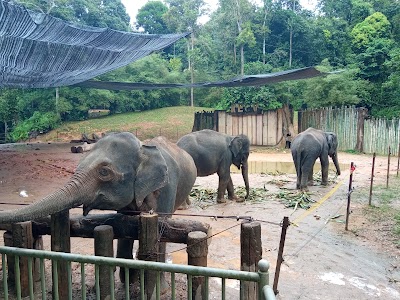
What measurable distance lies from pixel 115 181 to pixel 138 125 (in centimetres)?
2324

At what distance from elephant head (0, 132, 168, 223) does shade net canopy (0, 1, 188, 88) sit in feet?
25.1

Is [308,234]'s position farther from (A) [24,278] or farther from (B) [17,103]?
(B) [17,103]

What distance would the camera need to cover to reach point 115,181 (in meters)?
3.57

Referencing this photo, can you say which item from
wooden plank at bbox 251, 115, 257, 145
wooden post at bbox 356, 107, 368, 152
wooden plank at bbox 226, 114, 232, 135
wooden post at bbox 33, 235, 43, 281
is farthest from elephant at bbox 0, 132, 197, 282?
wooden plank at bbox 226, 114, 232, 135

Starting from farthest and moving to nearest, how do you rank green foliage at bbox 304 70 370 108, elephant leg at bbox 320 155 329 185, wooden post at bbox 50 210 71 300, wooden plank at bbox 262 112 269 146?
green foliage at bbox 304 70 370 108 → wooden plank at bbox 262 112 269 146 → elephant leg at bbox 320 155 329 185 → wooden post at bbox 50 210 71 300

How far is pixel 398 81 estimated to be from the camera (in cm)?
2145

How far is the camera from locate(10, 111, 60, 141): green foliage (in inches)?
1047

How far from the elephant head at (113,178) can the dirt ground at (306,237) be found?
854mm

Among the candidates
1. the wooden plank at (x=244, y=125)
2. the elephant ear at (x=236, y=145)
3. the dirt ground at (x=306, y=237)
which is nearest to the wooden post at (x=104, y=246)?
the dirt ground at (x=306, y=237)

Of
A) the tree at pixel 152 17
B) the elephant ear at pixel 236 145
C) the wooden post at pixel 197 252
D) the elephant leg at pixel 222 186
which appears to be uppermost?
the tree at pixel 152 17

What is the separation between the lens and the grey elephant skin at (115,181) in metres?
3.25

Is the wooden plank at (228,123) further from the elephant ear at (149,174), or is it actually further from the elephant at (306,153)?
the elephant ear at (149,174)

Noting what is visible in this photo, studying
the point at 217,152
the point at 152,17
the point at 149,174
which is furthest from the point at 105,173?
the point at 152,17

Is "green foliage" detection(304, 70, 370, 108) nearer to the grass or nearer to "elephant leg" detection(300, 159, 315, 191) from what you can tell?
the grass
